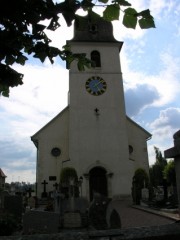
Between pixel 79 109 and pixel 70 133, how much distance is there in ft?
7.63

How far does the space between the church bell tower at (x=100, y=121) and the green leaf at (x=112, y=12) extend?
75.6 ft

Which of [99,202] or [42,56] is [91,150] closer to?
[99,202]

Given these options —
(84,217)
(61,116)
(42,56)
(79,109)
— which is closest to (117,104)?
(79,109)

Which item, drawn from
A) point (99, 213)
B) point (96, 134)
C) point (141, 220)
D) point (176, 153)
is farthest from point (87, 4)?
point (96, 134)

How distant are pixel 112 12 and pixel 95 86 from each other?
25.9 m

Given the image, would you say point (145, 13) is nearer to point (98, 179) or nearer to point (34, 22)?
point (34, 22)

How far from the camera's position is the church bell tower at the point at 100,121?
25.9 meters

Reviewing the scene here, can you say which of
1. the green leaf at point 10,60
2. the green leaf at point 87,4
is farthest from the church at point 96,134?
the green leaf at point 87,4

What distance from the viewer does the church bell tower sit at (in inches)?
1021

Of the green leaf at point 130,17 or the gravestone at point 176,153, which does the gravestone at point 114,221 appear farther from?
the green leaf at point 130,17

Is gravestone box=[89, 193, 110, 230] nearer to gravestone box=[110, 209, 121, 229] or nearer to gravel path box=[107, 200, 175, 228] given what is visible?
gravel path box=[107, 200, 175, 228]

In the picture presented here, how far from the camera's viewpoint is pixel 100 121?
27.2 m

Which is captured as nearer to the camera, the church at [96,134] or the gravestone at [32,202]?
the gravestone at [32,202]

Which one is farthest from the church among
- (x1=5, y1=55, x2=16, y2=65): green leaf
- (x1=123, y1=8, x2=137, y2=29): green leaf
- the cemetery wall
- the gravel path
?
(x1=123, y1=8, x2=137, y2=29): green leaf
